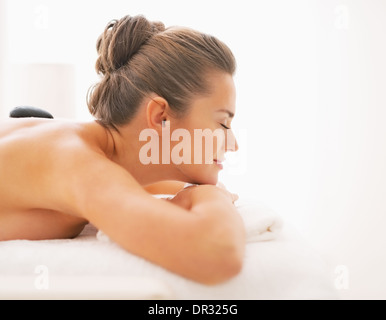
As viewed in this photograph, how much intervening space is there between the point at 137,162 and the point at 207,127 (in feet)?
0.69

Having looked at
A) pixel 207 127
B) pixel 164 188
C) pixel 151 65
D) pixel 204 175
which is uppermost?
pixel 151 65

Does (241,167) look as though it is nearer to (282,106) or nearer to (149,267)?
(282,106)

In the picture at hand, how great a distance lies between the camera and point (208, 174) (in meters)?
1.07

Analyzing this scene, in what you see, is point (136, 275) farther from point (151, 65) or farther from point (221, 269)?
point (151, 65)

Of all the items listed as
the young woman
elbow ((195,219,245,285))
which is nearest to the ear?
the young woman

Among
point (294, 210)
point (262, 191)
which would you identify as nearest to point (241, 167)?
point (262, 191)

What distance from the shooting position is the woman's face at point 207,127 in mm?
1011

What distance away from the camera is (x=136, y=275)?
74cm

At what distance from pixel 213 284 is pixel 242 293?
2.1 inches

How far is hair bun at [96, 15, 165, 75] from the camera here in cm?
106

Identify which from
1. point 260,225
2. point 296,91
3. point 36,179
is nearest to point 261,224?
point 260,225

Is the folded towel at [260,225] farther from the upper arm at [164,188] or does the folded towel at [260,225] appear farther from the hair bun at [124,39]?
the upper arm at [164,188]

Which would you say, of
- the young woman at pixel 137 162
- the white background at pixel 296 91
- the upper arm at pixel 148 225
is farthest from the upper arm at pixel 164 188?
the white background at pixel 296 91

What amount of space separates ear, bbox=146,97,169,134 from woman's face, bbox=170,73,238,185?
0.09 feet
